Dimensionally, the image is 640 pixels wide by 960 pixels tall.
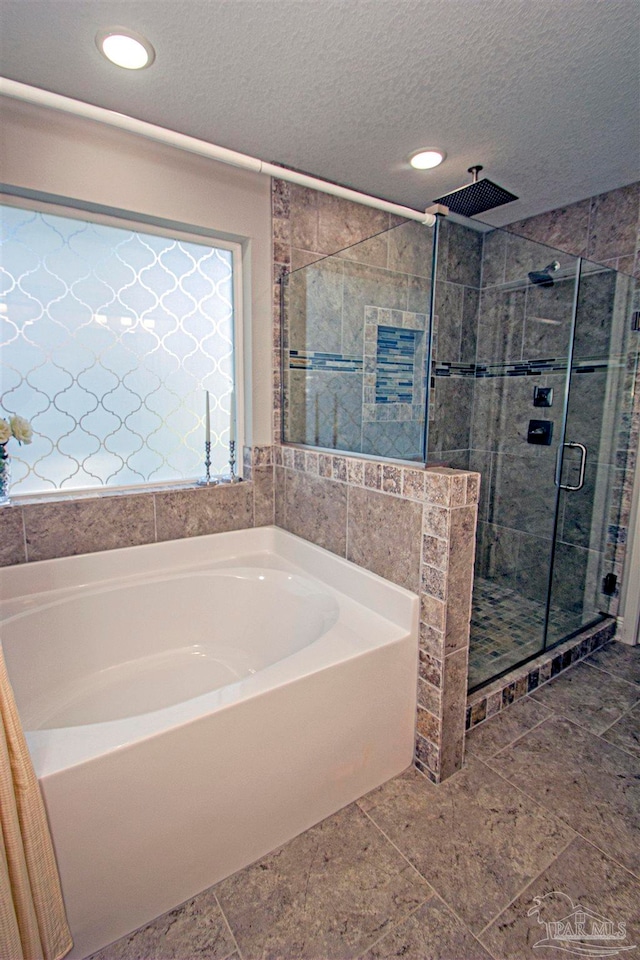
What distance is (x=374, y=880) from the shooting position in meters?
1.24

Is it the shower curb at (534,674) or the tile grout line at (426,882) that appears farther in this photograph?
the shower curb at (534,674)

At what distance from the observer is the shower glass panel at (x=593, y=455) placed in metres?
2.36

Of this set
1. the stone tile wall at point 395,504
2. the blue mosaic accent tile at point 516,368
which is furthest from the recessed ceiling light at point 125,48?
the blue mosaic accent tile at point 516,368

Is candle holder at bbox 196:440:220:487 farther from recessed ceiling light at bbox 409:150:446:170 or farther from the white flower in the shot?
recessed ceiling light at bbox 409:150:446:170

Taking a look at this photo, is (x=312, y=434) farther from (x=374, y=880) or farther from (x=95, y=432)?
(x=374, y=880)

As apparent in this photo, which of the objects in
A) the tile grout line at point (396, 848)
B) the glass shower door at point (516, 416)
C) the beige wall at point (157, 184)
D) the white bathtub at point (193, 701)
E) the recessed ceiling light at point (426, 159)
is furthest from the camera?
the glass shower door at point (516, 416)

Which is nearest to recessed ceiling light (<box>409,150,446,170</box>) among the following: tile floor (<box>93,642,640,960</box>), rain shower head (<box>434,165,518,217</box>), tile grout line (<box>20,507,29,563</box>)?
rain shower head (<box>434,165,518,217</box>)

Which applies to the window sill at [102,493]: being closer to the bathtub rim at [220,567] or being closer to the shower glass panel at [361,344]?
the bathtub rim at [220,567]

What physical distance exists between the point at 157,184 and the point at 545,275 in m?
2.09

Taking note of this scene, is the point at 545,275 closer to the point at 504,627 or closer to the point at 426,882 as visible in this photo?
the point at 504,627

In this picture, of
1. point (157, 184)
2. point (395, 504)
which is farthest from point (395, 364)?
point (157, 184)

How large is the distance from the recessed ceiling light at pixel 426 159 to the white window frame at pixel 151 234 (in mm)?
888

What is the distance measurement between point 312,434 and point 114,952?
1804 mm

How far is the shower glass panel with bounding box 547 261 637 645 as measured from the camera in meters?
2.36
